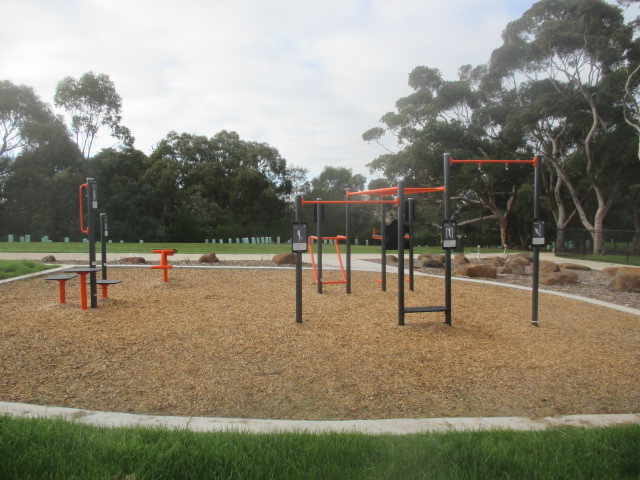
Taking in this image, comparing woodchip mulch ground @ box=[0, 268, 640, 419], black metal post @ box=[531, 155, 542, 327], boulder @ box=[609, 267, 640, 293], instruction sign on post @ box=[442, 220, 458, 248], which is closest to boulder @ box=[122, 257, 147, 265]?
woodchip mulch ground @ box=[0, 268, 640, 419]

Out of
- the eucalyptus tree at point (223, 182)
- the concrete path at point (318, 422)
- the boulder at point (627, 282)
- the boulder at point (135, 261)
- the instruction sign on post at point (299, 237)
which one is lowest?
the concrete path at point (318, 422)

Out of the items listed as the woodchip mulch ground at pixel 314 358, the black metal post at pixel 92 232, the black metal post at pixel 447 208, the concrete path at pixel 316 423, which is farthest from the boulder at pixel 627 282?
the black metal post at pixel 92 232

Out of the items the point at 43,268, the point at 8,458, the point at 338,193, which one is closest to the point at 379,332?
the point at 8,458

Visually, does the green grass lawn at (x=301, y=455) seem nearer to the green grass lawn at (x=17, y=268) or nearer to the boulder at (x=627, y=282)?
the boulder at (x=627, y=282)

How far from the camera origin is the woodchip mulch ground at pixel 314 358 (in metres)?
3.81

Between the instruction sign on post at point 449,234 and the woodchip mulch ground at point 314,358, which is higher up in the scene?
the instruction sign on post at point 449,234

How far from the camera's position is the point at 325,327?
19.9 feet

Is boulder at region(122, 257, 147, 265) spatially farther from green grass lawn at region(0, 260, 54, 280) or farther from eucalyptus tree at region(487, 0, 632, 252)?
eucalyptus tree at region(487, 0, 632, 252)

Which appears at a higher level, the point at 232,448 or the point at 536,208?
the point at 536,208

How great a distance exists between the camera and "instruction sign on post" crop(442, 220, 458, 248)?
5.80 m

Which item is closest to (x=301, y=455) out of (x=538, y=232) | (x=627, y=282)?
(x=538, y=232)

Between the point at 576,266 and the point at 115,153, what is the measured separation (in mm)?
32346

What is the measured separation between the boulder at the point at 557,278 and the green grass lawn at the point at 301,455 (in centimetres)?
833

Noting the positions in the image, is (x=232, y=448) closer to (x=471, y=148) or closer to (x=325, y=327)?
(x=325, y=327)
